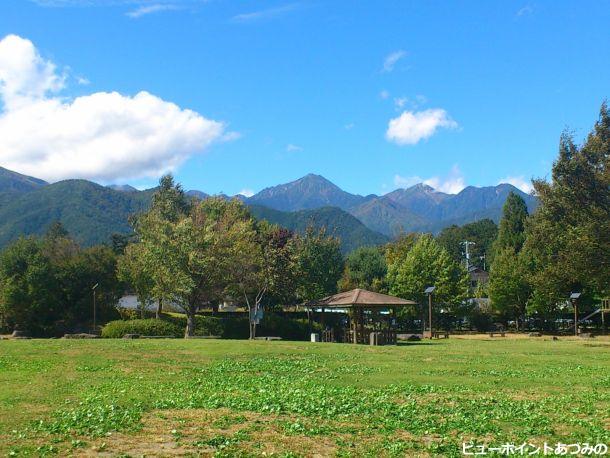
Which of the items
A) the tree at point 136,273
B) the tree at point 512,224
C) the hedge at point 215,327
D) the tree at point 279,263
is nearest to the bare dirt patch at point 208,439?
the hedge at point 215,327

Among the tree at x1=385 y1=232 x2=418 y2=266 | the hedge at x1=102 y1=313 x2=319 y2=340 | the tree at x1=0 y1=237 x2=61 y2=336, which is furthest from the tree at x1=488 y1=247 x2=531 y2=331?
the tree at x1=0 y1=237 x2=61 y2=336

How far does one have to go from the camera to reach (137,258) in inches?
1746

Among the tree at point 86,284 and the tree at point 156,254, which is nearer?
the tree at point 156,254

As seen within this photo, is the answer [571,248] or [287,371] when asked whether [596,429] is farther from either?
[571,248]

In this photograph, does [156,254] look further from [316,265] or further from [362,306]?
[316,265]

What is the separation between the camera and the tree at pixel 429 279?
177ft

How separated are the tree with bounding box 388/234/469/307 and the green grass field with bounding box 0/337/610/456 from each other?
3225 centimetres

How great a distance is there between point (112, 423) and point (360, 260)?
60319 mm

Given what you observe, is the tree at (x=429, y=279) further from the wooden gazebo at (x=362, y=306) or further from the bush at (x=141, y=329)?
the bush at (x=141, y=329)

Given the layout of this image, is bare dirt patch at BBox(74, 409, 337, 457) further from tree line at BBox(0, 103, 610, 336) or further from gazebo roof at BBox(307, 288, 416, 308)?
tree line at BBox(0, 103, 610, 336)

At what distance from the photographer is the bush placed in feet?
123

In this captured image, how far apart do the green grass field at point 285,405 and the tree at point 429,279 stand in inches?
1270

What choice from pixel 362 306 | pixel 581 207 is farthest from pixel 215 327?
pixel 581 207

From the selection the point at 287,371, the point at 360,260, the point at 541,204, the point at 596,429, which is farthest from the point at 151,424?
the point at 360,260
